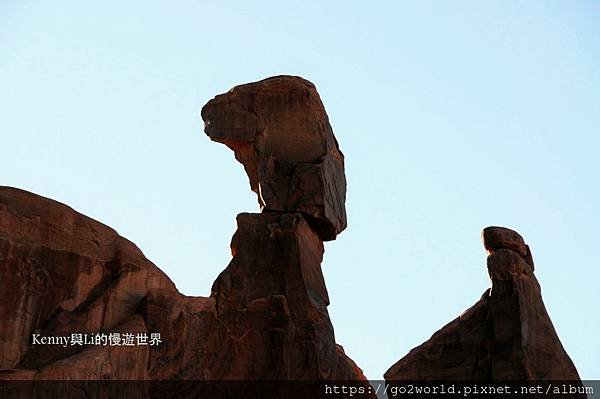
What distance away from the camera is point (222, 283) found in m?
27.8

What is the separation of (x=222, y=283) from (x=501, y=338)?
731 cm

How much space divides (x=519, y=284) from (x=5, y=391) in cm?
1441

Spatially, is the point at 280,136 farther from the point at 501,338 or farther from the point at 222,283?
the point at 501,338

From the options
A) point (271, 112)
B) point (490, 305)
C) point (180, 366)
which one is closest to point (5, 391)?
point (180, 366)

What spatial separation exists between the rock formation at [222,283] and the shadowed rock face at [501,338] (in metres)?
2.59

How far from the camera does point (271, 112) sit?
3047cm

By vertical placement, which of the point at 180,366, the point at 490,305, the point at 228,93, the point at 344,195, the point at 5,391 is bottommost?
the point at 5,391

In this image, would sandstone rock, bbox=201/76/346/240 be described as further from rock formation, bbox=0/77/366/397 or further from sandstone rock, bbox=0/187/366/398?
sandstone rock, bbox=0/187/366/398

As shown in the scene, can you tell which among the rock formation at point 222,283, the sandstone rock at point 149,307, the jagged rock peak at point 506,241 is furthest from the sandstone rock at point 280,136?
the jagged rock peak at point 506,241

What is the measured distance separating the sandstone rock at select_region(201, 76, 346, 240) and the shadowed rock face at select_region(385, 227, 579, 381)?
4123 mm

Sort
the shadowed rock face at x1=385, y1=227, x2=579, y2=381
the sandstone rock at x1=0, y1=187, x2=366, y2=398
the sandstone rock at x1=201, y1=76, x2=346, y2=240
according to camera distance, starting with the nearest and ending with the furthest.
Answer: the sandstone rock at x1=0, y1=187, x2=366, y2=398 < the shadowed rock face at x1=385, y1=227, x2=579, y2=381 < the sandstone rock at x1=201, y1=76, x2=346, y2=240

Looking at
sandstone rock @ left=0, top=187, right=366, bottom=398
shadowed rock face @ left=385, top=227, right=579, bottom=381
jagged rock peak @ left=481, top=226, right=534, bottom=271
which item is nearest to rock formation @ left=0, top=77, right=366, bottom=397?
sandstone rock @ left=0, top=187, right=366, bottom=398

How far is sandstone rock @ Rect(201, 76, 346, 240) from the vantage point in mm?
29750

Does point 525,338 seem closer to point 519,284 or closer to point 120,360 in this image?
point 519,284
